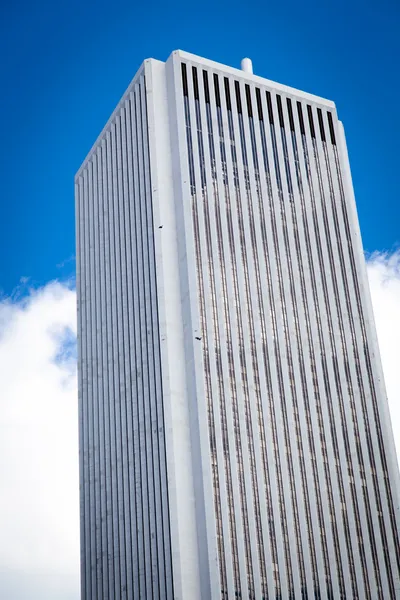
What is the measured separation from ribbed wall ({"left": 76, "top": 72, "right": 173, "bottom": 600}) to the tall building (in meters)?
0.31

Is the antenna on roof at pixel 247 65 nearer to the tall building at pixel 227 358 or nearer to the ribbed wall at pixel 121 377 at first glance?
the tall building at pixel 227 358

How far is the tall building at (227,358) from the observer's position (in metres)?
111

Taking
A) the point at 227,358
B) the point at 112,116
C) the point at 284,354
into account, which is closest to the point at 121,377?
the point at 227,358

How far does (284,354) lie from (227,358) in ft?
28.2

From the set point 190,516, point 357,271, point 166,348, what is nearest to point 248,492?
point 190,516

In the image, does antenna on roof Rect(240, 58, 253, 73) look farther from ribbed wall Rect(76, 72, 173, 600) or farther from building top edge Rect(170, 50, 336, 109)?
ribbed wall Rect(76, 72, 173, 600)

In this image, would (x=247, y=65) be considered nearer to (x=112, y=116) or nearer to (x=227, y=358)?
(x=112, y=116)

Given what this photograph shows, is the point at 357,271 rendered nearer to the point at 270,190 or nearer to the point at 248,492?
the point at 270,190

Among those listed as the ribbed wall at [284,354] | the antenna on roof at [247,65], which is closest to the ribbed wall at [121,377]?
the ribbed wall at [284,354]

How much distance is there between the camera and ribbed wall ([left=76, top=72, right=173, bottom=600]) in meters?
114

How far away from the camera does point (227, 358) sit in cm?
11812

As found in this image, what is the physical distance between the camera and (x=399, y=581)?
11681 cm

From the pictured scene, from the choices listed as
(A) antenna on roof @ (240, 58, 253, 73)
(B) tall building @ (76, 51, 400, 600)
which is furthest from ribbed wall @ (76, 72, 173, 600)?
(A) antenna on roof @ (240, 58, 253, 73)

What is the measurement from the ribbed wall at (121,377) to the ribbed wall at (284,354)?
628cm
